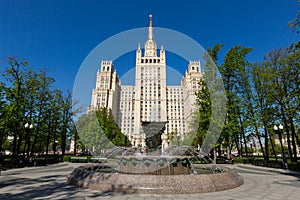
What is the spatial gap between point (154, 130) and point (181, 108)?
297ft

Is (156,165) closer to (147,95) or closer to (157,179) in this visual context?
(157,179)

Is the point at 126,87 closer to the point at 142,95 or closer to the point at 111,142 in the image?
the point at 142,95

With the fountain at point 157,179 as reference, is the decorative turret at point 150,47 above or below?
above

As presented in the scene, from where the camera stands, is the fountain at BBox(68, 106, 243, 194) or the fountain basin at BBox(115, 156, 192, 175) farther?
the fountain basin at BBox(115, 156, 192, 175)

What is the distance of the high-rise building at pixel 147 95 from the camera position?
3282 inches

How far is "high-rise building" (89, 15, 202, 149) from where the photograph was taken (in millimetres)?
83375

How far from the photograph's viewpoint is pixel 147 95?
94.6 m

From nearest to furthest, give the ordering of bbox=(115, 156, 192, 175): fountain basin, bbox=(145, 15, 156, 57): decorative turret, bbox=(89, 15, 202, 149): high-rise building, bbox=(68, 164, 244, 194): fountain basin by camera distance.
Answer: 1. bbox=(68, 164, 244, 194): fountain basin
2. bbox=(115, 156, 192, 175): fountain basin
3. bbox=(89, 15, 202, 149): high-rise building
4. bbox=(145, 15, 156, 57): decorative turret

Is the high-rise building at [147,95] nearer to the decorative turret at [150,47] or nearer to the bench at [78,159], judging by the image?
A: the decorative turret at [150,47]

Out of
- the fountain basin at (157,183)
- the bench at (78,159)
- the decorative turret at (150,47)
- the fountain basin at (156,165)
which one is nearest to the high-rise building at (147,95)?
the decorative turret at (150,47)

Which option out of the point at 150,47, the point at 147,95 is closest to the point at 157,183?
the point at 147,95

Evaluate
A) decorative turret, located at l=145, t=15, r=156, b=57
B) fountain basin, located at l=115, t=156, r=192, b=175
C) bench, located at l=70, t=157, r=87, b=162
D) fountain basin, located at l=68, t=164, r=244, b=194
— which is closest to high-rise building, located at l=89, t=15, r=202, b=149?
decorative turret, located at l=145, t=15, r=156, b=57

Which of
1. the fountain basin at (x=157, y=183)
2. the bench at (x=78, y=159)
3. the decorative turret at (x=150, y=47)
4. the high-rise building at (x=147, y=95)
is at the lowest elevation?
the bench at (x=78, y=159)

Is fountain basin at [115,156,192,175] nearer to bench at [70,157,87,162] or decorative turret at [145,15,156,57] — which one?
bench at [70,157,87,162]
